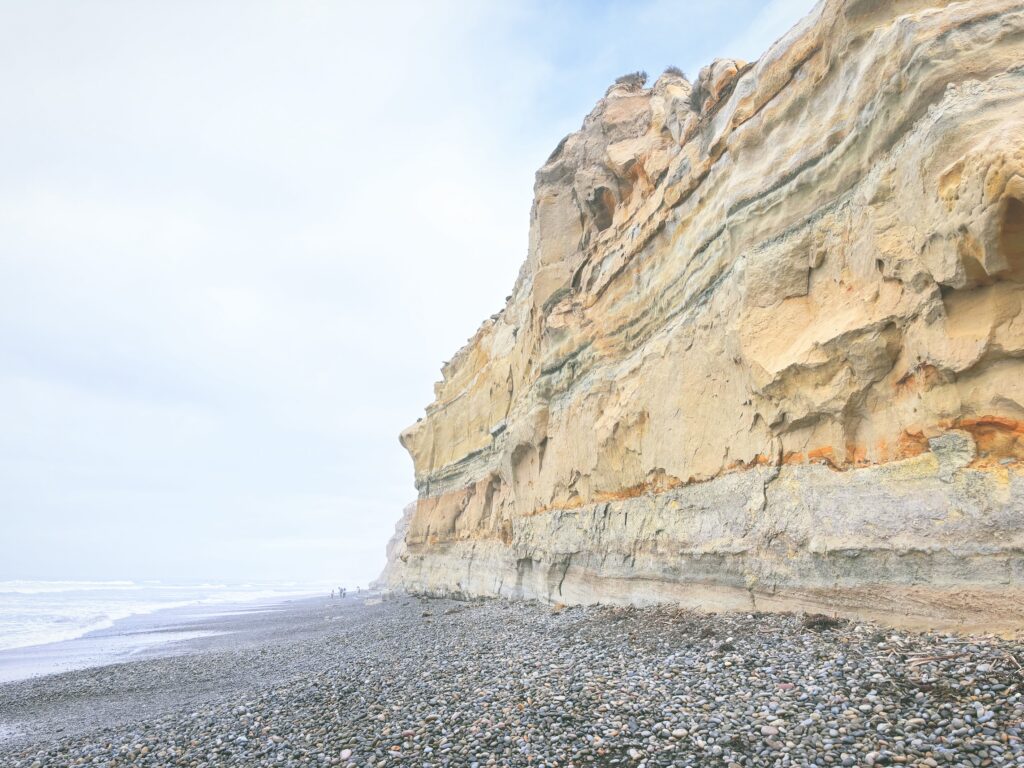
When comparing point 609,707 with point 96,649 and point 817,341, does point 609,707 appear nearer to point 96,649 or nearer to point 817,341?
point 817,341

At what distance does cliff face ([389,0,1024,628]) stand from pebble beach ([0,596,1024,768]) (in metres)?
0.94

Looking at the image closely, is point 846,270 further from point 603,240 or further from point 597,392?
point 603,240

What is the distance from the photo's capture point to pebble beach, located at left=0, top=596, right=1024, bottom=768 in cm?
517

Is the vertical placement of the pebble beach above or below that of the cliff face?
below

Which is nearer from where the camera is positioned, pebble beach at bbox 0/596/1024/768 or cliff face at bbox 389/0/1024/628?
pebble beach at bbox 0/596/1024/768

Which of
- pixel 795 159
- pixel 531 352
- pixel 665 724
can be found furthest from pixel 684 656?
pixel 531 352

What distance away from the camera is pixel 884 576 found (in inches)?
297

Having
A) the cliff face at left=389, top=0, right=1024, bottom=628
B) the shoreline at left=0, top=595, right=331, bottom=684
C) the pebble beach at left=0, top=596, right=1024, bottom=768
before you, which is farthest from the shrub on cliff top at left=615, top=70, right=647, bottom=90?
the shoreline at left=0, top=595, right=331, bottom=684

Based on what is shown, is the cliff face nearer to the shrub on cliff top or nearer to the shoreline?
the shrub on cliff top

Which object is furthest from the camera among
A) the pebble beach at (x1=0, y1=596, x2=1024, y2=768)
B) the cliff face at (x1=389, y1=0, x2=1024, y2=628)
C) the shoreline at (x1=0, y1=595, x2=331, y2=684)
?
the shoreline at (x1=0, y1=595, x2=331, y2=684)

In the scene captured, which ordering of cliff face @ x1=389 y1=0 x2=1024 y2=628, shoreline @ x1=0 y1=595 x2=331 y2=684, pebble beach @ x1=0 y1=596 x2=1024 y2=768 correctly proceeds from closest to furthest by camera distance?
pebble beach @ x1=0 y1=596 x2=1024 y2=768 < cliff face @ x1=389 y1=0 x2=1024 y2=628 < shoreline @ x1=0 y1=595 x2=331 y2=684

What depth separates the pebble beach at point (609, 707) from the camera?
203 inches

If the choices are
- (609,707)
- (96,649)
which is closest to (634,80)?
(609,707)

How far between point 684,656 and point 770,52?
422 inches
